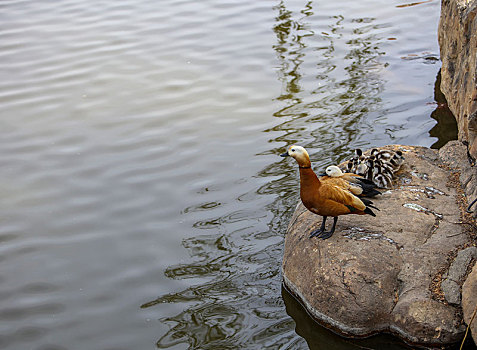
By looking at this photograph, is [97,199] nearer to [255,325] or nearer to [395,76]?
[255,325]

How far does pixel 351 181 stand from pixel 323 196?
24.0 inches

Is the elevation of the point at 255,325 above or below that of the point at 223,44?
below

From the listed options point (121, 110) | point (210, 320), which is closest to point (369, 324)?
point (210, 320)

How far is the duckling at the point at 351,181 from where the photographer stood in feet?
18.1

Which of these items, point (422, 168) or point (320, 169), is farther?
point (320, 169)

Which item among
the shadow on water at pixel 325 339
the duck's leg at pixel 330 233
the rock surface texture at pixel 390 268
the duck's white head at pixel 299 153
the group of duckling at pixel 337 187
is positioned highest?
the duck's white head at pixel 299 153

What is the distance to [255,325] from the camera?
5.41 meters

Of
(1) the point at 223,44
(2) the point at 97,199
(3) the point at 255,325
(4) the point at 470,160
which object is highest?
(1) the point at 223,44

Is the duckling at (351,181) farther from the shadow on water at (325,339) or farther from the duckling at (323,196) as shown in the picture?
the shadow on water at (325,339)

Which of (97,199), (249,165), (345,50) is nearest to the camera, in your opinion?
(97,199)

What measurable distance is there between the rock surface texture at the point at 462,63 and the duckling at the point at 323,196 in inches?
59.0

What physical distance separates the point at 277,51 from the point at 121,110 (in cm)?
354

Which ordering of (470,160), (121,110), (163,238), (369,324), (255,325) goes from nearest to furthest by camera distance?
(369,324) → (255,325) → (470,160) → (163,238) → (121,110)

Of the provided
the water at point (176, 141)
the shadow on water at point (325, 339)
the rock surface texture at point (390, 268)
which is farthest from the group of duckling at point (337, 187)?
the water at point (176, 141)
